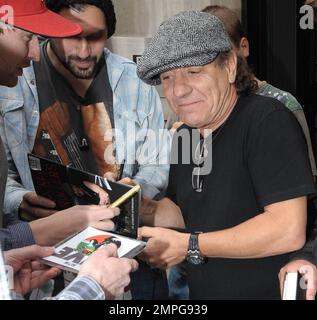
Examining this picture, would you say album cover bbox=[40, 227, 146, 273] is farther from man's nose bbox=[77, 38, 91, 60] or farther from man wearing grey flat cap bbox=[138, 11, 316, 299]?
man's nose bbox=[77, 38, 91, 60]

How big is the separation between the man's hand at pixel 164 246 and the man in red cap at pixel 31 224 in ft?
0.50

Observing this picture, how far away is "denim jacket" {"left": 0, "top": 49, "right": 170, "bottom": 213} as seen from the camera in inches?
71.5

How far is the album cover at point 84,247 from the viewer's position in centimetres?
135

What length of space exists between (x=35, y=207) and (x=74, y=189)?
0.85 feet

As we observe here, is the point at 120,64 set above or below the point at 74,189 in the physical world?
above

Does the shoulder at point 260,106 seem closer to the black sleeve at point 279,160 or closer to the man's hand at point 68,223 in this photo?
the black sleeve at point 279,160

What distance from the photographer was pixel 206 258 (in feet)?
5.00

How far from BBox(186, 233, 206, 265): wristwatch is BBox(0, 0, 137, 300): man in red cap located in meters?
0.26

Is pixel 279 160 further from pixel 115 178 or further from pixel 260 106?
pixel 115 178

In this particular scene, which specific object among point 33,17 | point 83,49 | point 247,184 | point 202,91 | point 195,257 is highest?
point 33,17

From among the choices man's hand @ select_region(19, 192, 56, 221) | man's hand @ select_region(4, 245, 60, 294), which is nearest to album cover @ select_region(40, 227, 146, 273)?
man's hand @ select_region(4, 245, 60, 294)

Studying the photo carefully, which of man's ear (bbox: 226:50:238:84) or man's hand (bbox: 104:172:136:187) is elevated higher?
man's ear (bbox: 226:50:238:84)

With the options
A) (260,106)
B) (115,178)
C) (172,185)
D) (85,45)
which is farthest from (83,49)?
(260,106)

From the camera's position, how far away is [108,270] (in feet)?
3.82
